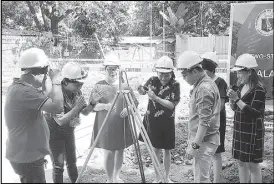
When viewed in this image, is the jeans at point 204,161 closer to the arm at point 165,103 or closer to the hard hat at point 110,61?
the arm at point 165,103

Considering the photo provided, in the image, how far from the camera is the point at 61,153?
3.17 metres

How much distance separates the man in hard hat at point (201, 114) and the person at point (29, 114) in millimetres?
1262

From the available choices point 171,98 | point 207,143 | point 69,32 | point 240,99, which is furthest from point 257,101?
point 69,32

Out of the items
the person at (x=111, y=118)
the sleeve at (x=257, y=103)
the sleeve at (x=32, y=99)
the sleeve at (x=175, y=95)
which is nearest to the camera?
the sleeve at (x=32, y=99)

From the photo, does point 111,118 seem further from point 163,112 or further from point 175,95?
point 175,95

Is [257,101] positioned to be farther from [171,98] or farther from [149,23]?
[149,23]

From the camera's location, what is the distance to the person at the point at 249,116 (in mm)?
3002

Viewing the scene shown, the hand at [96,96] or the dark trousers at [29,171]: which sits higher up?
the hand at [96,96]

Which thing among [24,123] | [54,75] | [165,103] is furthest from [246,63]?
Answer: [24,123]

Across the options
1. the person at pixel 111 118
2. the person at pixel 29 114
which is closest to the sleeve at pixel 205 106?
the person at pixel 111 118

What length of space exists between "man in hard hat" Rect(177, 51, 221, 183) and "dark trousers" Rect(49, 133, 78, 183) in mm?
1312

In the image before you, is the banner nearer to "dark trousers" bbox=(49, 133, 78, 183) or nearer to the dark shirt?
"dark trousers" bbox=(49, 133, 78, 183)

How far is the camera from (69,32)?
19.9 feet

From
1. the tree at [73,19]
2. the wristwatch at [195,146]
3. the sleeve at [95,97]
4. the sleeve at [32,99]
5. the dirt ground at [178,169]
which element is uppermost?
the tree at [73,19]
